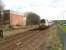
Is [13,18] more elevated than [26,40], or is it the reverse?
[13,18]

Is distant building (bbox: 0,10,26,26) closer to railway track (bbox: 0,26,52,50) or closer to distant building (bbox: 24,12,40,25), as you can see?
distant building (bbox: 24,12,40,25)

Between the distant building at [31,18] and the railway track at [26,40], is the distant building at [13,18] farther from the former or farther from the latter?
the railway track at [26,40]

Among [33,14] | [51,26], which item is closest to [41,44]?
[51,26]

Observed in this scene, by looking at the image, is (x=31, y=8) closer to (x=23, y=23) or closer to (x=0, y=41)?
(x=23, y=23)

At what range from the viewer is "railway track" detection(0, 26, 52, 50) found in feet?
6.11

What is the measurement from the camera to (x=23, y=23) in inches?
76.9

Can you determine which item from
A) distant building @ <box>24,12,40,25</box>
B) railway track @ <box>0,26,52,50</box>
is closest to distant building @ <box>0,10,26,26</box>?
distant building @ <box>24,12,40,25</box>

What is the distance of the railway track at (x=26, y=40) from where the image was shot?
1863mm

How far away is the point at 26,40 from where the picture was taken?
1.92m

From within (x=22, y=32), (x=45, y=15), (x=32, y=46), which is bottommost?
(x=32, y=46)

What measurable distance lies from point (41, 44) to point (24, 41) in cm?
21

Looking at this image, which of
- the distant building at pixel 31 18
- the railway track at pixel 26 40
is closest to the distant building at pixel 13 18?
the distant building at pixel 31 18

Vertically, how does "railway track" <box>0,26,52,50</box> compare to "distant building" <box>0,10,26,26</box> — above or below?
below

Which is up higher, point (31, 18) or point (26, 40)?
point (31, 18)
